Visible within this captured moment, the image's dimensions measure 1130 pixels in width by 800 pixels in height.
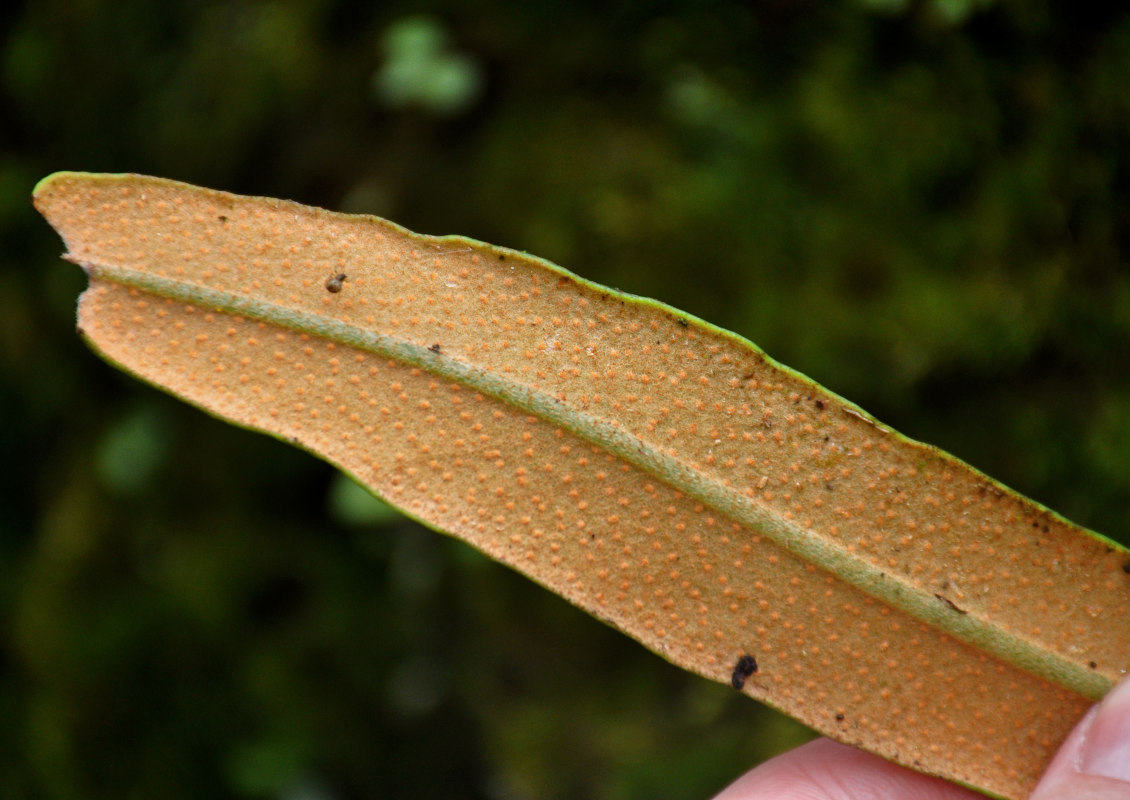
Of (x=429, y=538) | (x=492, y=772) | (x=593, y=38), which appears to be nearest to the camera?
(x=593, y=38)

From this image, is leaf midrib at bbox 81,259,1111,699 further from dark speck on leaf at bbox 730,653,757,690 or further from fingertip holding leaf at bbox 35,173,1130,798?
dark speck on leaf at bbox 730,653,757,690

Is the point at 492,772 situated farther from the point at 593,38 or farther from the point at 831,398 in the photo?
the point at 593,38

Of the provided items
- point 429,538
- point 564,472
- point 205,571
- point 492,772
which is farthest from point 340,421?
point 492,772

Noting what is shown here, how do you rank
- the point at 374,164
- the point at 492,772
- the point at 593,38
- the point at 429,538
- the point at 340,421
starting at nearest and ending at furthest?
1. the point at 340,421
2. the point at 593,38
3. the point at 374,164
4. the point at 429,538
5. the point at 492,772

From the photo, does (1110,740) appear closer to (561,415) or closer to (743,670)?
(743,670)

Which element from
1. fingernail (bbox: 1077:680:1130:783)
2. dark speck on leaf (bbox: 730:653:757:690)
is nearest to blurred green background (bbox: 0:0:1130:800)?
fingernail (bbox: 1077:680:1130:783)
